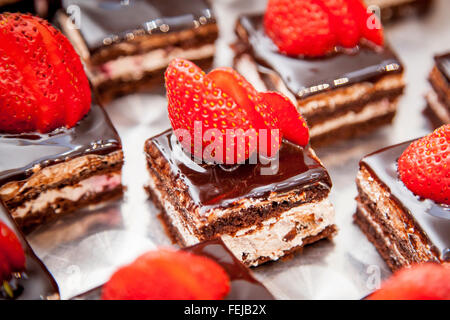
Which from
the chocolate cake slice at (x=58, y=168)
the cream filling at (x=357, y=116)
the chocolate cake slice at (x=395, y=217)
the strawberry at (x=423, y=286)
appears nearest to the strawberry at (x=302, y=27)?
the cream filling at (x=357, y=116)

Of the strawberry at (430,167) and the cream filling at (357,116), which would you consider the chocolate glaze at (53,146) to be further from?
the strawberry at (430,167)

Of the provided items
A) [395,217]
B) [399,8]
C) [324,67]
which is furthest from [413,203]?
[399,8]

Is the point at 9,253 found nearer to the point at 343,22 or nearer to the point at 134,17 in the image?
the point at 134,17

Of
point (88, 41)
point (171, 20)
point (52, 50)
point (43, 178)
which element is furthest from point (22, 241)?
point (171, 20)

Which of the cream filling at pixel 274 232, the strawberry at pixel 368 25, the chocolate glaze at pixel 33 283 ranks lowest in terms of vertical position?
the cream filling at pixel 274 232

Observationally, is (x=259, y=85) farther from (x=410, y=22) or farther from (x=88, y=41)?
(x=410, y=22)

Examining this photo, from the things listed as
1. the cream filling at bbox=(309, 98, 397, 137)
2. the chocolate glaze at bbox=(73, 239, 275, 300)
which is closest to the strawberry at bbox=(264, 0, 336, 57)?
the cream filling at bbox=(309, 98, 397, 137)
